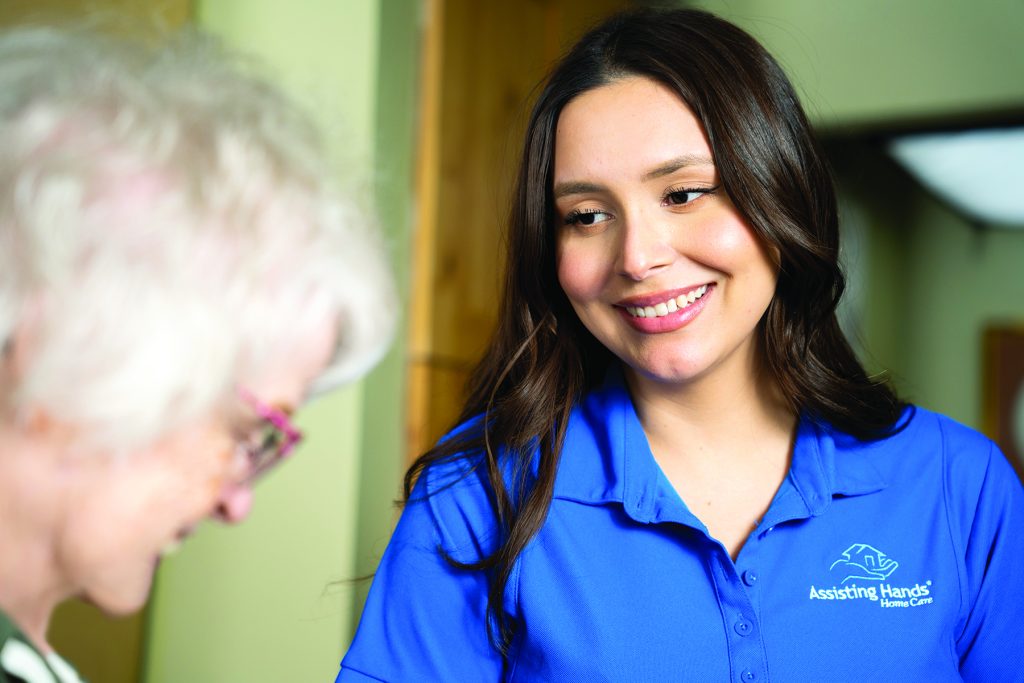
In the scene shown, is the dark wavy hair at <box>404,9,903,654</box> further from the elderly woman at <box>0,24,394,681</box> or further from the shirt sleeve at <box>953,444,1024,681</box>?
the elderly woman at <box>0,24,394,681</box>

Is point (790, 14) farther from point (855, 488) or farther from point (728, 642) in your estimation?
point (728, 642)

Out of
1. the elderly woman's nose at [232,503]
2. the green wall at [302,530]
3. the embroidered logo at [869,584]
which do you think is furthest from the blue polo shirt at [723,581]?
the green wall at [302,530]

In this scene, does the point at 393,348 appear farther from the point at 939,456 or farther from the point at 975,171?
the point at 975,171

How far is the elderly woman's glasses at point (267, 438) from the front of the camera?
0.76 metres

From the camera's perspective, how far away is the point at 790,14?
418 cm

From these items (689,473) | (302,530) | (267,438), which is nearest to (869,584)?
(689,473)

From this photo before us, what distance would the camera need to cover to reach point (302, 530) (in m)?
2.70

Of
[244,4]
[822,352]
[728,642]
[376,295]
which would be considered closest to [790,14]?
[244,4]

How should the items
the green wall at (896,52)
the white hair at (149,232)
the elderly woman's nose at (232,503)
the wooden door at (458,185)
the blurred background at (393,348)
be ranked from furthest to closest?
the green wall at (896,52) < the wooden door at (458,185) < the blurred background at (393,348) < the elderly woman's nose at (232,503) < the white hair at (149,232)

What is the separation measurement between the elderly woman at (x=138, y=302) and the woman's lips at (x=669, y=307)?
641 millimetres

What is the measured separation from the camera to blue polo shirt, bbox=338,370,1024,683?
51.4 inches

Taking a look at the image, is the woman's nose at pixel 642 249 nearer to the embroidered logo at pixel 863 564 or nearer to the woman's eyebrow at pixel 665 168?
the woman's eyebrow at pixel 665 168

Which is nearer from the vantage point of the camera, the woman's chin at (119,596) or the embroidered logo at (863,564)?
the woman's chin at (119,596)

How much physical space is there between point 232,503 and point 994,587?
42.6 inches
